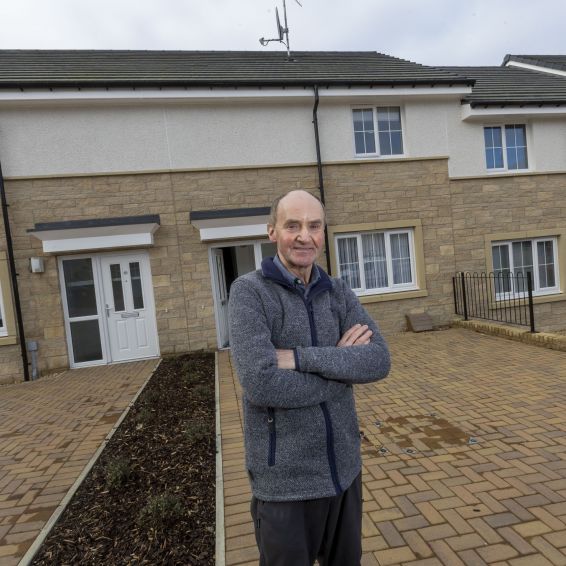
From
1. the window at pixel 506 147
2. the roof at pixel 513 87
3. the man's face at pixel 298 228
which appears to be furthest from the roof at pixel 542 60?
the man's face at pixel 298 228

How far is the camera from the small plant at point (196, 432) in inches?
153

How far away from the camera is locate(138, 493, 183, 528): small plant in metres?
2.60

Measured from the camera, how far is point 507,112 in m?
9.07

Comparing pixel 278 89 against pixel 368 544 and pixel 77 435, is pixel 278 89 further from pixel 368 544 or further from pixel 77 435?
pixel 368 544

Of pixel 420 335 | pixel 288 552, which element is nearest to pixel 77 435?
pixel 288 552

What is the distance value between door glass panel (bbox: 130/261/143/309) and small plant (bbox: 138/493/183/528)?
576 centimetres

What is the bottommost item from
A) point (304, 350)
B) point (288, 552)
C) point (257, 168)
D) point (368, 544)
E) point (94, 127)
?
point (368, 544)

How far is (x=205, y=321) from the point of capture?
816cm

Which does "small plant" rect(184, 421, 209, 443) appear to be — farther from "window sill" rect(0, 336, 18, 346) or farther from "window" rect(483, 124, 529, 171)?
"window" rect(483, 124, 529, 171)

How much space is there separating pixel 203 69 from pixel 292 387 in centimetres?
924

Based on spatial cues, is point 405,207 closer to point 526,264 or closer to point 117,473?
point 526,264

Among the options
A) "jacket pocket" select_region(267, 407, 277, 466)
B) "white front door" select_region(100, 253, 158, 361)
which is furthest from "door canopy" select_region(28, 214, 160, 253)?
"jacket pocket" select_region(267, 407, 277, 466)

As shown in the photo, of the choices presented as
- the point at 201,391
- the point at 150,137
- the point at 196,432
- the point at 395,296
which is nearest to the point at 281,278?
the point at 196,432

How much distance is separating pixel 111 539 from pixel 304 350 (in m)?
2.13
